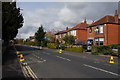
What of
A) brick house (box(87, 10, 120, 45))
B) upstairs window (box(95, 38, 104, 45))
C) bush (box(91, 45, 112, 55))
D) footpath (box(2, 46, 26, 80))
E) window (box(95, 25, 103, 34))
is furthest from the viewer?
window (box(95, 25, 103, 34))

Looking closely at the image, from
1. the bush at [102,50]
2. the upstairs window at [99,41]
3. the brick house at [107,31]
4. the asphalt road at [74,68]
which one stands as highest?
the brick house at [107,31]

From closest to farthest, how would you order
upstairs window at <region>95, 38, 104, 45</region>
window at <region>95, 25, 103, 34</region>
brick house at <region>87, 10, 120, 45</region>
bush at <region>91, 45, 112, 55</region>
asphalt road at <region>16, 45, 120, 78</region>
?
asphalt road at <region>16, 45, 120, 78</region> < bush at <region>91, 45, 112, 55</region> < brick house at <region>87, 10, 120, 45</region> < upstairs window at <region>95, 38, 104, 45</region> < window at <region>95, 25, 103, 34</region>

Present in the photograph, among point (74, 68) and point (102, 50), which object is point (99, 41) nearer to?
point (102, 50)

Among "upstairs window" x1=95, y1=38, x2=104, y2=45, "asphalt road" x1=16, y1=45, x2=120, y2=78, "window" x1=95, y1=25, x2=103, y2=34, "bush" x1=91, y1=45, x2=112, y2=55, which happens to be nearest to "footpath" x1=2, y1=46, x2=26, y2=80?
"asphalt road" x1=16, y1=45, x2=120, y2=78

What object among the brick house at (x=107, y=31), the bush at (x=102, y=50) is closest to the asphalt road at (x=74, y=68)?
the bush at (x=102, y=50)

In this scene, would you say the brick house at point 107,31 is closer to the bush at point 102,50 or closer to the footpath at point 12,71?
the bush at point 102,50

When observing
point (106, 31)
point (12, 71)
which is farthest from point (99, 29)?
point (12, 71)

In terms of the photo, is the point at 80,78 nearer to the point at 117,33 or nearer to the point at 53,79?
the point at 53,79

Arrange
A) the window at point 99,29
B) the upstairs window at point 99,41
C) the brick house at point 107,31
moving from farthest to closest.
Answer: the window at point 99,29
the upstairs window at point 99,41
the brick house at point 107,31

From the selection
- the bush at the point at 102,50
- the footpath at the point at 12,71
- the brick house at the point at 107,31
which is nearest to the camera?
the footpath at the point at 12,71

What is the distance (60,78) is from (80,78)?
107 centimetres

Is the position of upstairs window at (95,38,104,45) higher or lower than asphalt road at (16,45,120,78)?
higher

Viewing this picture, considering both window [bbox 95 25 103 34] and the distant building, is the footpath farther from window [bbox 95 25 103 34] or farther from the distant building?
window [bbox 95 25 103 34]

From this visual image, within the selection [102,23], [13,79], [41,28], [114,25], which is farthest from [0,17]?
[41,28]
